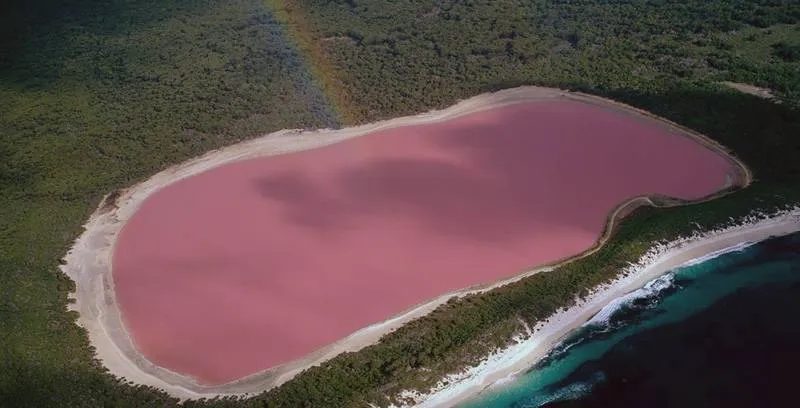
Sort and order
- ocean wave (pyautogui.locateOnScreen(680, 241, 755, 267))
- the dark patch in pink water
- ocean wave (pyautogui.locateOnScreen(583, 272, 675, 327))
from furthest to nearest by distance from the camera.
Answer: ocean wave (pyautogui.locateOnScreen(680, 241, 755, 267)) < ocean wave (pyautogui.locateOnScreen(583, 272, 675, 327)) < the dark patch in pink water

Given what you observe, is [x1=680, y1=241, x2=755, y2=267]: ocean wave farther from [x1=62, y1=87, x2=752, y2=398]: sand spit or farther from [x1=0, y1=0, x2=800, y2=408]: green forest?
[x1=62, y1=87, x2=752, y2=398]: sand spit

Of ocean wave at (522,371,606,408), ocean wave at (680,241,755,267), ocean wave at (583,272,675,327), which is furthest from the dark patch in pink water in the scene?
ocean wave at (522,371,606,408)

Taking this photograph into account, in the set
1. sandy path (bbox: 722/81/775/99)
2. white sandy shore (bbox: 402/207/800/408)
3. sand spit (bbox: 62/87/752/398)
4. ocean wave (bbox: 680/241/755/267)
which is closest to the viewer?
white sandy shore (bbox: 402/207/800/408)

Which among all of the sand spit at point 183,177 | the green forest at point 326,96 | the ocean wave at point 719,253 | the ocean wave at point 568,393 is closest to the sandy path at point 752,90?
the green forest at point 326,96

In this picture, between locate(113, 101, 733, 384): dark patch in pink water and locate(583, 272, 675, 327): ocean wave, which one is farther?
locate(583, 272, 675, 327): ocean wave

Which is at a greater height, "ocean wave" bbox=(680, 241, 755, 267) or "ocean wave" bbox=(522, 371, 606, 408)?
"ocean wave" bbox=(680, 241, 755, 267)

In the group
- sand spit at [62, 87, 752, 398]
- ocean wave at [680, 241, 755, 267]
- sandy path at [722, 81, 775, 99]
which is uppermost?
sandy path at [722, 81, 775, 99]

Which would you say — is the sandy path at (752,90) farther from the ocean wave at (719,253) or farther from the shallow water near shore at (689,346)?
the ocean wave at (719,253)

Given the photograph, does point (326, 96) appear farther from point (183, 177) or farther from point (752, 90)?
point (752, 90)
